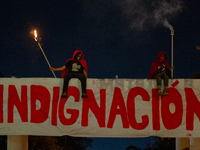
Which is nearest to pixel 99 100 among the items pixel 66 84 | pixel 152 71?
pixel 66 84

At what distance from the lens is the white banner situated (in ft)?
23.2

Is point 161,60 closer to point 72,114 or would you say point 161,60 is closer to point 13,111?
point 72,114

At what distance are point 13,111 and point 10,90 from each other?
62 centimetres

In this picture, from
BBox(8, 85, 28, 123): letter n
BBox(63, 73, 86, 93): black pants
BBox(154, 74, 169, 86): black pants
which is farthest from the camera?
BBox(8, 85, 28, 123): letter n

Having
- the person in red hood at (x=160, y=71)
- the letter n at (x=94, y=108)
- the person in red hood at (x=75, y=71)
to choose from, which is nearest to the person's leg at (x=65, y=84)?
the person in red hood at (x=75, y=71)

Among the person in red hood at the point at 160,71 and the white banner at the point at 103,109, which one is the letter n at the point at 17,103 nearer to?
the white banner at the point at 103,109

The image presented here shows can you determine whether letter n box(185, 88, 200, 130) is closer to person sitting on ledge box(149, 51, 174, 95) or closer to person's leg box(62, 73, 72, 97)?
person sitting on ledge box(149, 51, 174, 95)

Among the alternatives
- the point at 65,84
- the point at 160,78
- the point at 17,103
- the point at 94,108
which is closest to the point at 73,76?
the point at 65,84

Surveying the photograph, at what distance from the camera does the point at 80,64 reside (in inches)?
289

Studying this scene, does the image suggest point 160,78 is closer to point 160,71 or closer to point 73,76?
point 160,71

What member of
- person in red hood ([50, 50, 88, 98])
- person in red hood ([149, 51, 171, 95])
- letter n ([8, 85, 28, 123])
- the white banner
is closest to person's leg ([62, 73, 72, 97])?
person in red hood ([50, 50, 88, 98])

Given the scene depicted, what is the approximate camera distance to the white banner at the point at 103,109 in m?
7.08

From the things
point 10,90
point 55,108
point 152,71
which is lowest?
point 55,108

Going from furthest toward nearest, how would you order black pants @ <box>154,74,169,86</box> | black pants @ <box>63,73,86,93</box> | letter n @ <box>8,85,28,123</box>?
letter n @ <box>8,85,28,123</box>, black pants @ <box>63,73,86,93</box>, black pants @ <box>154,74,169,86</box>
